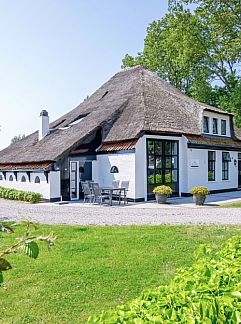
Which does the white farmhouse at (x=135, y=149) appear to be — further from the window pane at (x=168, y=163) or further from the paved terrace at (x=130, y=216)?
the paved terrace at (x=130, y=216)

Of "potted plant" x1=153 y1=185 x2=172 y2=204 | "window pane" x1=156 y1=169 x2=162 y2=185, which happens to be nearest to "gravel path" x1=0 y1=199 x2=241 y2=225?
"potted plant" x1=153 y1=185 x2=172 y2=204

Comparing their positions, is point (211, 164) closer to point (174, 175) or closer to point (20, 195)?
point (174, 175)

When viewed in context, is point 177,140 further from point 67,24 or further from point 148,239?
point 148,239

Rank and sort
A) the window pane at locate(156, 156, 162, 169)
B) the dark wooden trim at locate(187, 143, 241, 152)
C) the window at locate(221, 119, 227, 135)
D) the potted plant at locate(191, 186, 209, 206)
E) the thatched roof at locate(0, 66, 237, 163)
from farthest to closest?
the window at locate(221, 119, 227, 135), the dark wooden trim at locate(187, 143, 241, 152), the window pane at locate(156, 156, 162, 169), the thatched roof at locate(0, 66, 237, 163), the potted plant at locate(191, 186, 209, 206)

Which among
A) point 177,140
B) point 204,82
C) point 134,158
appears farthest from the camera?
point 204,82

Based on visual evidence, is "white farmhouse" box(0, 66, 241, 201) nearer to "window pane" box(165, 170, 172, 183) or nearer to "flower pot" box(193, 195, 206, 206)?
"window pane" box(165, 170, 172, 183)

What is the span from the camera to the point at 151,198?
19531mm

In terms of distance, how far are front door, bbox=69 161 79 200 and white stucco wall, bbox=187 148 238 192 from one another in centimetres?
650

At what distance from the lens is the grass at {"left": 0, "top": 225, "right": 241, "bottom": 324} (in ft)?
16.5

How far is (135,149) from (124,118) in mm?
3406

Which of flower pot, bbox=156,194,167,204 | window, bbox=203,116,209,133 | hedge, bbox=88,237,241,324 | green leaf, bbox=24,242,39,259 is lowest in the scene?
flower pot, bbox=156,194,167,204

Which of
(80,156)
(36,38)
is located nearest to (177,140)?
(80,156)

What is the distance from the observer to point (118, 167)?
65.1ft

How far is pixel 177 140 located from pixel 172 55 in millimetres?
18698
